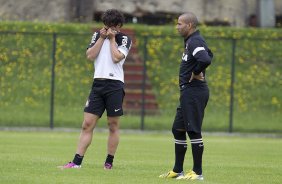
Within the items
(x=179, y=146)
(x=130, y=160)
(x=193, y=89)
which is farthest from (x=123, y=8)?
(x=193, y=89)

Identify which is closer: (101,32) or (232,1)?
(101,32)

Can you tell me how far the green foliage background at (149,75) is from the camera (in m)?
25.0

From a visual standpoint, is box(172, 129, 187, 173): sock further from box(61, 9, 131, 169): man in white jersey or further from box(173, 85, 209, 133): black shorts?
box(61, 9, 131, 169): man in white jersey

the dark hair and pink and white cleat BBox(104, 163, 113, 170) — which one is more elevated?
the dark hair

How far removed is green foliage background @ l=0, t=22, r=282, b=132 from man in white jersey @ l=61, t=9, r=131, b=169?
12329mm

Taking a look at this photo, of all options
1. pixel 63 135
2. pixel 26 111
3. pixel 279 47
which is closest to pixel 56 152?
pixel 63 135

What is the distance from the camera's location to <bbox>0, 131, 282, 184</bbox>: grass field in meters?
10.8

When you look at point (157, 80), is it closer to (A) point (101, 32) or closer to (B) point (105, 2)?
(B) point (105, 2)

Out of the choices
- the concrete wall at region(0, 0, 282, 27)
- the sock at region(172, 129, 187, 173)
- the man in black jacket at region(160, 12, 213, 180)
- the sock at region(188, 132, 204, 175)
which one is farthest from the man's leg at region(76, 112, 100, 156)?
the concrete wall at region(0, 0, 282, 27)

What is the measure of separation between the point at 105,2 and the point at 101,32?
57.6ft

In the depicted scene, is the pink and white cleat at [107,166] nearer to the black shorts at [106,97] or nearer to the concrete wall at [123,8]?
the black shorts at [106,97]

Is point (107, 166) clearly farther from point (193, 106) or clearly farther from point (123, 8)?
point (123, 8)

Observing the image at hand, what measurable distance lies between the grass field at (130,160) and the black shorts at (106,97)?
77 cm

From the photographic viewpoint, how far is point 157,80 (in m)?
26.9
